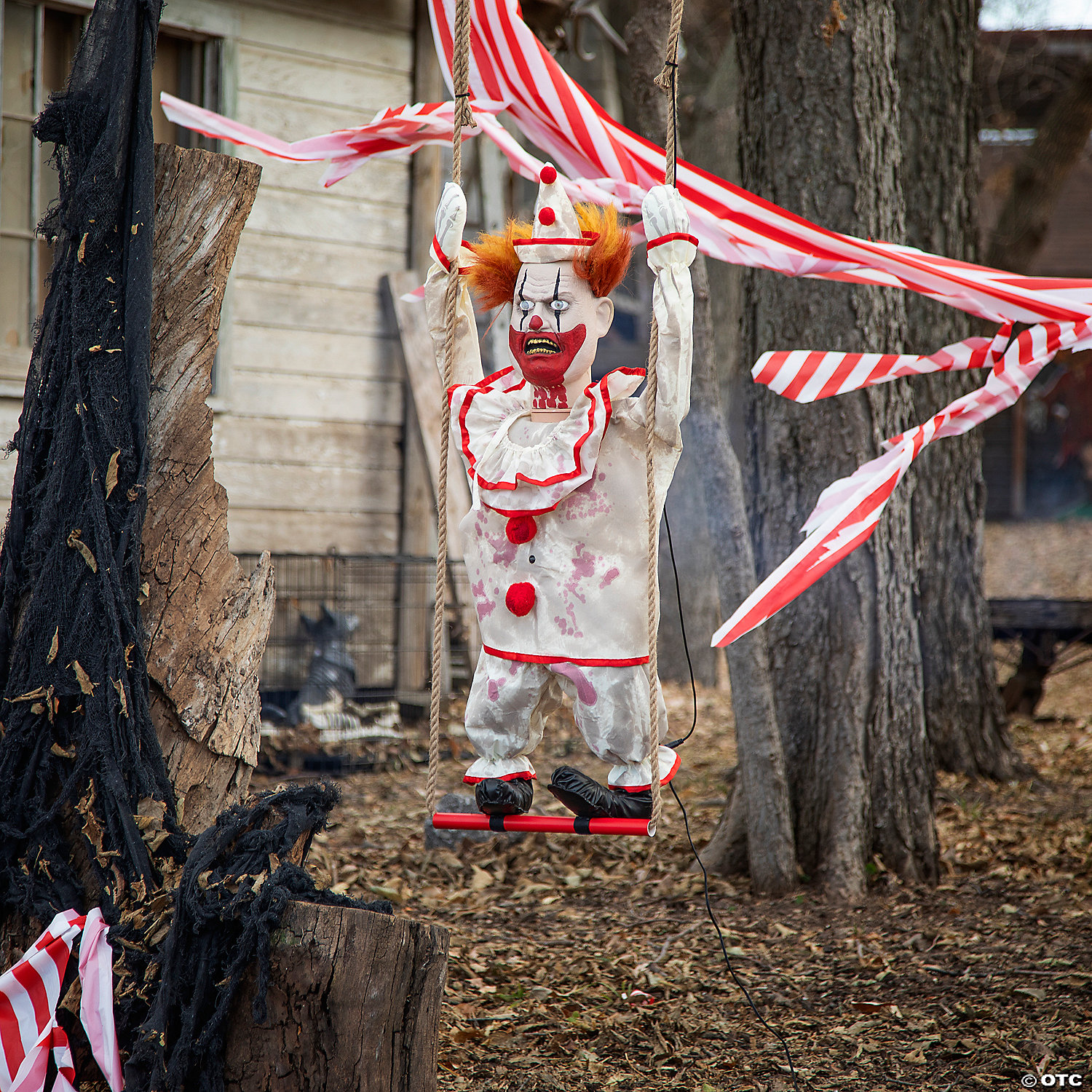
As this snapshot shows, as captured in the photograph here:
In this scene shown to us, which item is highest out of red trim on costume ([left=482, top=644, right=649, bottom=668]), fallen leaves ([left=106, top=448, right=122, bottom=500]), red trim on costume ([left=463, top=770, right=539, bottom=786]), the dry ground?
fallen leaves ([left=106, top=448, right=122, bottom=500])

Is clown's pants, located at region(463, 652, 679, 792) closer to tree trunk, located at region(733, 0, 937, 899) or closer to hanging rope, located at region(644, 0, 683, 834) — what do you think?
hanging rope, located at region(644, 0, 683, 834)

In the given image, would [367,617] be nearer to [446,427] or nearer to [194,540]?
[194,540]

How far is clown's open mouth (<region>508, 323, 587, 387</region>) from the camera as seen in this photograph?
2623 millimetres

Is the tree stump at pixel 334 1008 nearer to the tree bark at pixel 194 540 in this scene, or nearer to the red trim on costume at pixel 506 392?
the tree bark at pixel 194 540

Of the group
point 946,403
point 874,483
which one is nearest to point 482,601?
point 874,483

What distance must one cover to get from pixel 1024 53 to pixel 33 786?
13.1 metres

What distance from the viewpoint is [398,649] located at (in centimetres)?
666

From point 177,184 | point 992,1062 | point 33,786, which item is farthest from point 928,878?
point 177,184

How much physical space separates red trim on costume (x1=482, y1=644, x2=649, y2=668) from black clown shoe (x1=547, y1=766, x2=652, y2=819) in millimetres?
54

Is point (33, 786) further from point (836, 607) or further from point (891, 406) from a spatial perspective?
point (891, 406)

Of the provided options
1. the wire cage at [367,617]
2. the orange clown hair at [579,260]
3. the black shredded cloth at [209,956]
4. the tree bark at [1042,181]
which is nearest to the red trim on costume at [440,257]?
the orange clown hair at [579,260]

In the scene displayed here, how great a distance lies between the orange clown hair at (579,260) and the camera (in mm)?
2645

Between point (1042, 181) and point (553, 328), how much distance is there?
7.42 meters

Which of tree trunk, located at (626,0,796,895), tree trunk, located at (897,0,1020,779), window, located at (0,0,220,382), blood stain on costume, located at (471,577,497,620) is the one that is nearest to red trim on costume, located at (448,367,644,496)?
blood stain on costume, located at (471,577,497,620)
